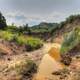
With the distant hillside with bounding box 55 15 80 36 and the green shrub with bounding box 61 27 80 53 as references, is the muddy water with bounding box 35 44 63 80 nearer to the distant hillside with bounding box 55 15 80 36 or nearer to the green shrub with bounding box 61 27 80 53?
the green shrub with bounding box 61 27 80 53

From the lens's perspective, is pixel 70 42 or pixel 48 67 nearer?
pixel 48 67

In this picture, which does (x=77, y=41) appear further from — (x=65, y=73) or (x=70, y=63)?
(x=65, y=73)

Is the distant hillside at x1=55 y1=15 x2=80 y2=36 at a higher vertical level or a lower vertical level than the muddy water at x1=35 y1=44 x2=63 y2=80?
higher

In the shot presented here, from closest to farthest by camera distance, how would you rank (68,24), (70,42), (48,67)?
(48,67)
(70,42)
(68,24)

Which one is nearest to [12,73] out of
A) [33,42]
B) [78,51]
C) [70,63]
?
[70,63]

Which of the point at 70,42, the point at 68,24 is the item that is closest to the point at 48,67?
the point at 70,42

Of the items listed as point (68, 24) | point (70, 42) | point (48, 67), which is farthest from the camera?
point (68, 24)

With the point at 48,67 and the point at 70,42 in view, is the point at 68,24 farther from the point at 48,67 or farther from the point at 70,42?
the point at 48,67

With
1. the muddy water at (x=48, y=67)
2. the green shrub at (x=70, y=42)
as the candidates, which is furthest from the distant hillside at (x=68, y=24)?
the muddy water at (x=48, y=67)

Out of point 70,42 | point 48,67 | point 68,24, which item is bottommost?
point 48,67

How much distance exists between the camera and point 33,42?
119 feet

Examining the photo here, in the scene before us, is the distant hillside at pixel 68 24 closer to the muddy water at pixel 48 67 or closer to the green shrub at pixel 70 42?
the green shrub at pixel 70 42

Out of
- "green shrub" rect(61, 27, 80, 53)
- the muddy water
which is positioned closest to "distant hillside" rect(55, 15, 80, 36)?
"green shrub" rect(61, 27, 80, 53)

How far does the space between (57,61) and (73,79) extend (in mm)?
6573
